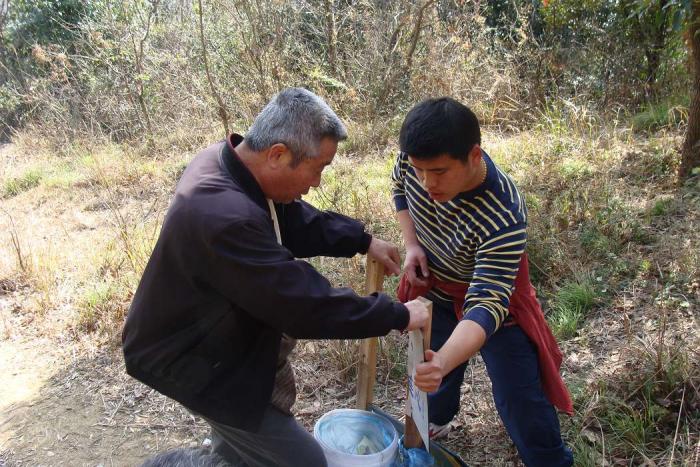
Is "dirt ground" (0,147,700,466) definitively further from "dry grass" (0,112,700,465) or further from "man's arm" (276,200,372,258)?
"man's arm" (276,200,372,258)

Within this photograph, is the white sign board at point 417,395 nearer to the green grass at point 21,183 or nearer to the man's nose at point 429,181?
the man's nose at point 429,181

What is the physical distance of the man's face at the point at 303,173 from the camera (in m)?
1.89

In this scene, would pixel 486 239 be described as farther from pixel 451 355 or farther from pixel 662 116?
pixel 662 116

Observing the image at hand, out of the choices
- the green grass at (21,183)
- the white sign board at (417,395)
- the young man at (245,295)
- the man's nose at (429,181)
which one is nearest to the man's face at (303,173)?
the young man at (245,295)

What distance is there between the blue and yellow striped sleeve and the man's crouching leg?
2.59 feet


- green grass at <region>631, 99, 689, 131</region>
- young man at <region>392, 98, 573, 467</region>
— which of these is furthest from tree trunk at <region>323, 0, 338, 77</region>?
young man at <region>392, 98, 573, 467</region>

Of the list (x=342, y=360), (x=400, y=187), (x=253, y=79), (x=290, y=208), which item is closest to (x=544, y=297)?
(x=342, y=360)

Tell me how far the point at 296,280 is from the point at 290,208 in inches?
29.1

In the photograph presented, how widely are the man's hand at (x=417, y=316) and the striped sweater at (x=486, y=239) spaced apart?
15 centimetres

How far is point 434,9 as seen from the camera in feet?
25.5

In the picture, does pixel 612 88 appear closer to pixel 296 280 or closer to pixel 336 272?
pixel 336 272

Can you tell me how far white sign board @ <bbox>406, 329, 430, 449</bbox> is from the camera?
6.55 feet

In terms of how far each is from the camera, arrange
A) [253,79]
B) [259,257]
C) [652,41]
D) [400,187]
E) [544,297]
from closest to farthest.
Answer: [259,257] → [400,187] → [544,297] → [652,41] → [253,79]

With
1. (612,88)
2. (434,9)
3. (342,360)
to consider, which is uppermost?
(434,9)
